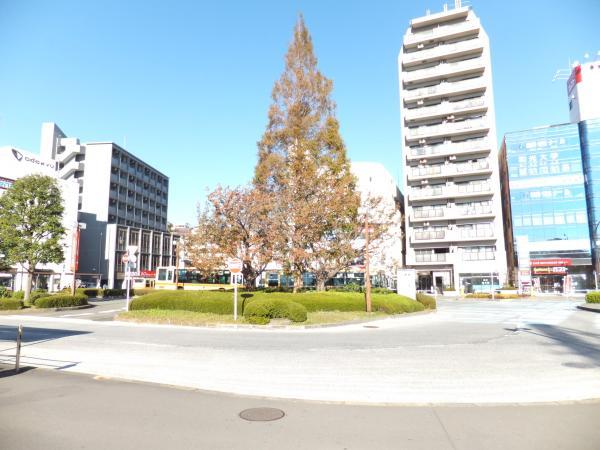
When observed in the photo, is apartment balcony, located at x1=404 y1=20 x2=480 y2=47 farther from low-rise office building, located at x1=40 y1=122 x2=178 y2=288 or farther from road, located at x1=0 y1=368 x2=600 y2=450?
road, located at x1=0 y1=368 x2=600 y2=450

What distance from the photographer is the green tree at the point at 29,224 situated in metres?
31.3

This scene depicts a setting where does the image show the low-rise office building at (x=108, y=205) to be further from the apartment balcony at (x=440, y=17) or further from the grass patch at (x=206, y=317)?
the apartment balcony at (x=440, y=17)

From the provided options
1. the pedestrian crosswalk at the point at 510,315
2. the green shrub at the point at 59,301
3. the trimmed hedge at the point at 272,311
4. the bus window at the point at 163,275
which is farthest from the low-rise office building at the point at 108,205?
the pedestrian crosswalk at the point at 510,315

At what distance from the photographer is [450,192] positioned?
57094mm

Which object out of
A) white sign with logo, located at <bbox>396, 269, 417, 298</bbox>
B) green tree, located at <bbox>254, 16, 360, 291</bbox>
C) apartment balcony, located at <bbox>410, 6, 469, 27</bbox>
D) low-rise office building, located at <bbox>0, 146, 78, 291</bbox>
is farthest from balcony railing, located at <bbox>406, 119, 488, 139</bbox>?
low-rise office building, located at <bbox>0, 146, 78, 291</bbox>

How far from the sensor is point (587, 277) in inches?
2336

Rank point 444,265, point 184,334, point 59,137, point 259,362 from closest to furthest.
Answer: point 259,362
point 184,334
point 444,265
point 59,137

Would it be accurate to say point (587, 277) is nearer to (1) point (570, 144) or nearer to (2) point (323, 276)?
(1) point (570, 144)

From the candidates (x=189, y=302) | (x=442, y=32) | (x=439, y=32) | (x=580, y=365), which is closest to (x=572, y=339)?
(x=580, y=365)

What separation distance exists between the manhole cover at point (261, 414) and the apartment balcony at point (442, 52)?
6356 cm

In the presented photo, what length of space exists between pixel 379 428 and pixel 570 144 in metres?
72.7

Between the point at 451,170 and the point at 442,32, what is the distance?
20851mm

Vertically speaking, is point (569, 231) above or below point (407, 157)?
below

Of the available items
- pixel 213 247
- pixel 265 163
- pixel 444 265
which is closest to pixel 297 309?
pixel 213 247
